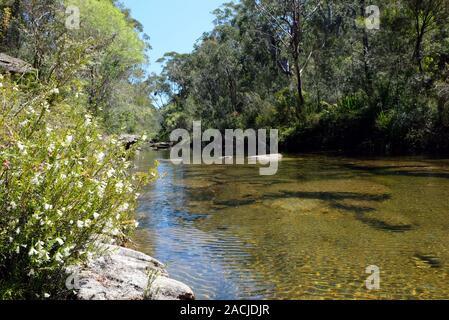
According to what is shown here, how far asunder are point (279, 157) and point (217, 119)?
27009 millimetres

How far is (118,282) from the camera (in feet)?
14.0

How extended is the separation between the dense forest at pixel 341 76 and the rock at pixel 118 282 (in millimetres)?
17961

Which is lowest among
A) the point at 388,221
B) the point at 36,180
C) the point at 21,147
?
the point at 388,221

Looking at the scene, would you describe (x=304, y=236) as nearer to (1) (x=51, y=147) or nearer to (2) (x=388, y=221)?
(2) (x=388, y=221)

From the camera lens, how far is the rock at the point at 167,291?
428 cm

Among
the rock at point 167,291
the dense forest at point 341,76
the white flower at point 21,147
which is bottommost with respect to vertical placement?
the rock at point 167,291

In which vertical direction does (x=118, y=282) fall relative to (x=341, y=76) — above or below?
below

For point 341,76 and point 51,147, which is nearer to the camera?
point 51,147

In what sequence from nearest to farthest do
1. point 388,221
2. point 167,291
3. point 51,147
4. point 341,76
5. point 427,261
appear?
point 51,147, point 167,291, point 427,261, point 388,221, point 341,76

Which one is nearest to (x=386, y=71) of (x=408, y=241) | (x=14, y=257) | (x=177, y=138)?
(x=408, y=241)

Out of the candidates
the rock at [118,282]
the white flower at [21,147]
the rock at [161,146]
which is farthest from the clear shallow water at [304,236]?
the rock at [161,146]

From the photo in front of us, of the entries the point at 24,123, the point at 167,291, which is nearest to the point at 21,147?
the point at 24,123

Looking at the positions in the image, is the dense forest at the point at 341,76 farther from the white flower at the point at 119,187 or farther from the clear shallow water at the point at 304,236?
the white flower at the point at 119,187

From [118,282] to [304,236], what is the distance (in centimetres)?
401
